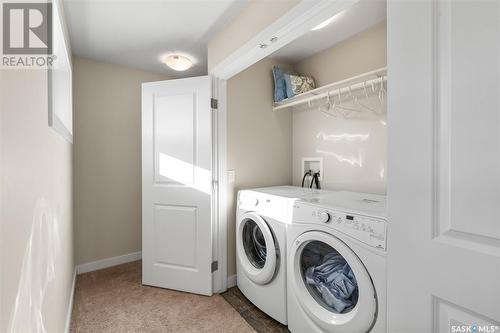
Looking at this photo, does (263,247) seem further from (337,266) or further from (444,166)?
(444,166)

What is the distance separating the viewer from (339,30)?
2.09 metres

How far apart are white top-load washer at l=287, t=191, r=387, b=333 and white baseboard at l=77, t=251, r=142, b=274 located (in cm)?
213

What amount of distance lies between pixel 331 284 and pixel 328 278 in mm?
36

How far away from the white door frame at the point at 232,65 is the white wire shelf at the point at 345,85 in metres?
0.58

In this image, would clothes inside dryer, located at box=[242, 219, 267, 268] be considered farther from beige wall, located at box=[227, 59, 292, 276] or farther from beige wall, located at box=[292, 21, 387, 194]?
beige wall, located at box=[292, 21, 387, 194]

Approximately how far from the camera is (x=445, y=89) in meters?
0.71

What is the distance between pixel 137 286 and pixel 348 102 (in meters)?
2.62

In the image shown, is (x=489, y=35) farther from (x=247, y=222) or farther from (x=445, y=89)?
(x=247, y=222)

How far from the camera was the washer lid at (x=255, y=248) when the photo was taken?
182 cm

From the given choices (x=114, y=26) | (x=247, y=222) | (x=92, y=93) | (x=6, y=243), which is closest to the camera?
(x=6, y=243)

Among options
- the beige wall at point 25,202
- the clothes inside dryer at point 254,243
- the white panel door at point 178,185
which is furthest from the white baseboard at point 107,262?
the beige wall at point 25,202

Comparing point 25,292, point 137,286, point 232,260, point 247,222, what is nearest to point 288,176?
point 247,222

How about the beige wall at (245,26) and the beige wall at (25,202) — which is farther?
the beige wall at (245,26)

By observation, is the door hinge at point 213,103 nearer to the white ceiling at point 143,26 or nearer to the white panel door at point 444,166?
the white ceiling at point 143,26
